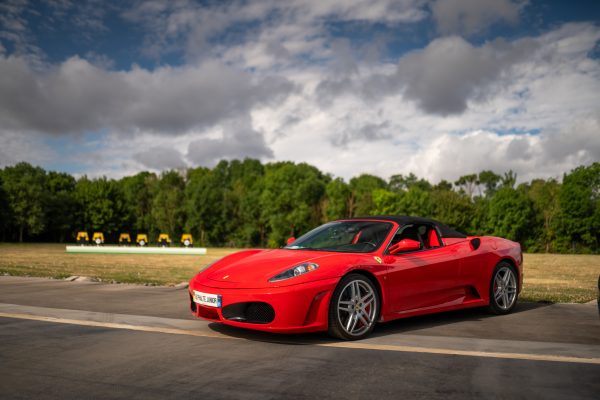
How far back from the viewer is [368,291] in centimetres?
545

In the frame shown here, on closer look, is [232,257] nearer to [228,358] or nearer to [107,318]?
[107,318]

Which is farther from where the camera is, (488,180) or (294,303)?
(488,180)

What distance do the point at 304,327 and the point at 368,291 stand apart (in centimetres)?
89

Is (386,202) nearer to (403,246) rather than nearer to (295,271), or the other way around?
(403,246)

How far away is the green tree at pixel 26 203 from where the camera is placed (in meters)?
70.5

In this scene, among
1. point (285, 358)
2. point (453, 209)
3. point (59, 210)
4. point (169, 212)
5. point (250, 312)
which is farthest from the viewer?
point (169, 212)

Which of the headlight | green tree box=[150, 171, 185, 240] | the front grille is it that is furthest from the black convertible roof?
green tree box=[150, 171, 185, 240]

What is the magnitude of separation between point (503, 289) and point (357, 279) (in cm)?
295

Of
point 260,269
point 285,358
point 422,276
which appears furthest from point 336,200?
point 285,358

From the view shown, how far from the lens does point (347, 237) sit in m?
6.49

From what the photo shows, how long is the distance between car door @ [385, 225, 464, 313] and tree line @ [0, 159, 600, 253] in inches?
2604

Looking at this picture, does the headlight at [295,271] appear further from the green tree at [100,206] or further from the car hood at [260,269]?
the green tree at [100,206]

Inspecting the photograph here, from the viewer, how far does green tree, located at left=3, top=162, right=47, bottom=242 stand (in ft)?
231

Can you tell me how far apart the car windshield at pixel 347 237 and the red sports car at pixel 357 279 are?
0.04ft
